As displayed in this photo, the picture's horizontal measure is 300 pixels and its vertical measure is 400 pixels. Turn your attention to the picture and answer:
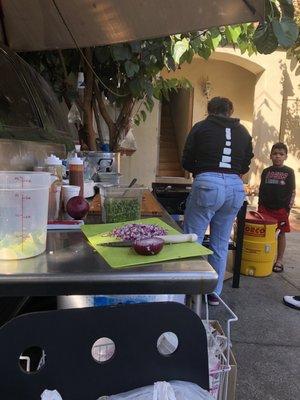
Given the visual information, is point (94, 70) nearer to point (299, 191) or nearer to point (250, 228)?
point (250, 228)

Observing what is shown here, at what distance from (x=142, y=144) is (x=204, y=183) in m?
2.97

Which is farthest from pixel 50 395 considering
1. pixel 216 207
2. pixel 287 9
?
pixel 216 207

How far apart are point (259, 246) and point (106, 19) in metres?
2.98

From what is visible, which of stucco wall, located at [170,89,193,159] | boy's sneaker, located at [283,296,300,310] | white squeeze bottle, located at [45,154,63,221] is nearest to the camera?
white squeeze bottle, located at [45,154,63,221]

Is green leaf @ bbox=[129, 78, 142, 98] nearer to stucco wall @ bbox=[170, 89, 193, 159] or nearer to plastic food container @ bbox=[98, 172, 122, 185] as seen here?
plastic food container @ bbox=[98, 172, 122, 185]

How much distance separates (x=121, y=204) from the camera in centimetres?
171

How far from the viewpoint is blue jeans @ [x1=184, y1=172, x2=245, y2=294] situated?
3.55 metres

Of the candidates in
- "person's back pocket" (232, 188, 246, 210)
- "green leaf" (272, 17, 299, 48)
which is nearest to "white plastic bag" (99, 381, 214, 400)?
"green leaf" (272, 17, 299, 48)

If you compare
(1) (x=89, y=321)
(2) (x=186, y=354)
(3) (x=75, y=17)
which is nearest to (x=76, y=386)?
(1) (x=89, y=321)

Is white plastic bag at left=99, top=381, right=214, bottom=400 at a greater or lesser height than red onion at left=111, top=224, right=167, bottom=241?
lesser

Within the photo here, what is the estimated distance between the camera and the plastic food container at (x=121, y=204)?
169cm

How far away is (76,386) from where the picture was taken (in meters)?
1.04

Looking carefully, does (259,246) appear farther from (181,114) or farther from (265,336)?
(181,114)

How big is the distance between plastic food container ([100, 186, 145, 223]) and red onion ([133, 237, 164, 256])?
49cm
